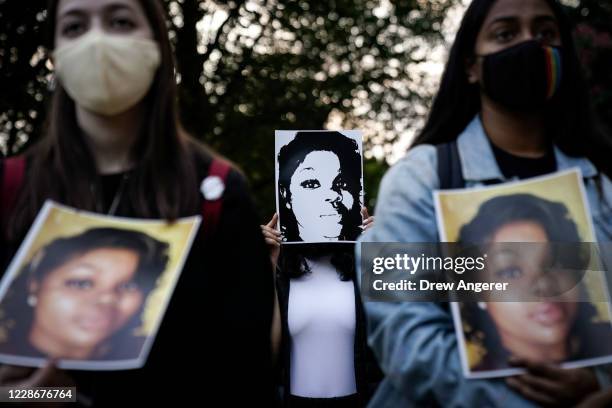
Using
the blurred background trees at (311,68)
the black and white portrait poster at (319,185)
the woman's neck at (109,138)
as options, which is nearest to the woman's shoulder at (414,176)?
the woman's neck at (109,138)

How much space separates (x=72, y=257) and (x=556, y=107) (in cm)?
133

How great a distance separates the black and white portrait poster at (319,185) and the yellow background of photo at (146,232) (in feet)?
5.69

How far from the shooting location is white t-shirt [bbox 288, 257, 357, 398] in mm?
3268

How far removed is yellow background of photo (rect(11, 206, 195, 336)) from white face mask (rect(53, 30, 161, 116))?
28cm

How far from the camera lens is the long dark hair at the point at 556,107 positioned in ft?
6.45

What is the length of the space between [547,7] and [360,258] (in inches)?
31.9

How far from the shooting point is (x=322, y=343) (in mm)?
3305

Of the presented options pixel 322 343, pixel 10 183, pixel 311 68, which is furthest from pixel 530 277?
pixel 311 68

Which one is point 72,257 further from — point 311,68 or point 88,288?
point 311,68

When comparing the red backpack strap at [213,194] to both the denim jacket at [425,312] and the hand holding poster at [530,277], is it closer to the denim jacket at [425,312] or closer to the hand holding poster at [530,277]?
the denim jacket at [425,312]

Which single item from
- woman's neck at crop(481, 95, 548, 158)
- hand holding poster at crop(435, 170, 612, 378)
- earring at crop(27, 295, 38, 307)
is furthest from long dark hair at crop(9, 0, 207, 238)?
woman's neck at crop(481, 95, 548, 158)

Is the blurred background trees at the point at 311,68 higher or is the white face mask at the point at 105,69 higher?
the blurred background trees at the point at 311,68

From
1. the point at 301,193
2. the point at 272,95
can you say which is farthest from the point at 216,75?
the point at 301,193

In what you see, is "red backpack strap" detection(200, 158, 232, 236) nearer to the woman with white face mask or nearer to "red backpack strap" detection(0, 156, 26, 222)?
the woman with white face mask
